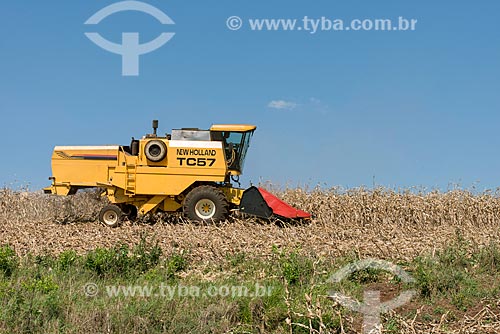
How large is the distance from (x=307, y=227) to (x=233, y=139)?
2.90 meters

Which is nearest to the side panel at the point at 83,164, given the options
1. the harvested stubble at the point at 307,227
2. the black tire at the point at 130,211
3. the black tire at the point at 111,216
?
the black tire at the point at 111,216

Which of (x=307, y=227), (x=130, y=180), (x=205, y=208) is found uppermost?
(x=130, y=180)

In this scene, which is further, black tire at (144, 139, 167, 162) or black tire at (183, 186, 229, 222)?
black tire at (144, 139, 167, 162)

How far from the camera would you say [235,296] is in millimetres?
7441

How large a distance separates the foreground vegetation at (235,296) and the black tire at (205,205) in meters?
4.05

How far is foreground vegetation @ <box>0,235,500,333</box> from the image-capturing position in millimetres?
6648

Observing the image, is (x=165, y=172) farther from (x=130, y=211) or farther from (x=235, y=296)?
(x=235, y=296)

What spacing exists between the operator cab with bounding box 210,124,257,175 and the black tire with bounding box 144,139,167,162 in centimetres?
122

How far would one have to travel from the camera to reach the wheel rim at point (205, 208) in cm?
1418

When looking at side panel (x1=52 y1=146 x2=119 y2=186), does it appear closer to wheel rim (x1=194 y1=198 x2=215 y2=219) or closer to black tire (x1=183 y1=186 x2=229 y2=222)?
black tire (x1=183 y1=186 x2=229 y2=222)

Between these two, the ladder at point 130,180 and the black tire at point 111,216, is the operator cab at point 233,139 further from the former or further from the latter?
the black tire at point 111,216

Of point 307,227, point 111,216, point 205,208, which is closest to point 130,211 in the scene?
point 111,216

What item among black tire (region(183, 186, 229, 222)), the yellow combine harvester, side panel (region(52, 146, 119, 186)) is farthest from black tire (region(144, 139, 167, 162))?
black tire (region(183, 186, 229, 222))

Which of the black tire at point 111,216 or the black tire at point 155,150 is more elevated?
the black tire at point 155,150
